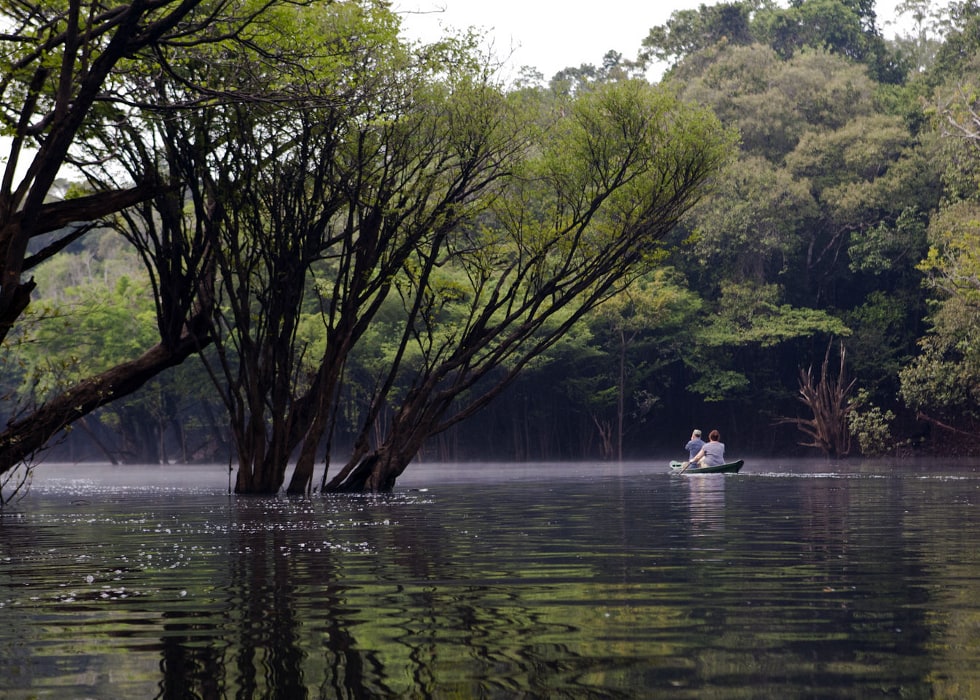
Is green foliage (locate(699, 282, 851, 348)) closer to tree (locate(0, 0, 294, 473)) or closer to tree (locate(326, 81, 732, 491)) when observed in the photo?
tree (locate(326, 81, 732, 491))

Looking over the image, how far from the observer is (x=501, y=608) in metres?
7.50

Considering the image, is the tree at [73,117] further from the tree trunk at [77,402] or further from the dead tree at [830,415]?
the dead tree at [830,415]

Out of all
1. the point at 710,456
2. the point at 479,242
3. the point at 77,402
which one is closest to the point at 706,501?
the point at 77,402

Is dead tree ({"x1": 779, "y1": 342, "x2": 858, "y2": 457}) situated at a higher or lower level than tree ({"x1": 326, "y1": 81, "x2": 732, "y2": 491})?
lower

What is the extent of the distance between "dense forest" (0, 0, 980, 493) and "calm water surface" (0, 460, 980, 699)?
4835 millimetres

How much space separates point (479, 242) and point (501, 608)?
2161 cm

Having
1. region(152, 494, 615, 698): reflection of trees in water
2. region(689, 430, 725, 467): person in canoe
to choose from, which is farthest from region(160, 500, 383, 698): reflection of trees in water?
region(689, 430, 725, 467): person in canoe

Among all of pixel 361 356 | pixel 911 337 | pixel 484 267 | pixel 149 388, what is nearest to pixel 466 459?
pixel 361 356

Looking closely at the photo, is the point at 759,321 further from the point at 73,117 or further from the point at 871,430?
the point at 73,117

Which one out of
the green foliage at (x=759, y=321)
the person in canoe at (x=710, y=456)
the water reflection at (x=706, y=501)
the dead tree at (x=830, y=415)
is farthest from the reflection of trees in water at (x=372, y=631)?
the green foliage at (x=759, y=321)

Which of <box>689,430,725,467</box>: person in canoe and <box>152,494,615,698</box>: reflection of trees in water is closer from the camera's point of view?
<box>152,494,615,698</box>: reflection of trees in water

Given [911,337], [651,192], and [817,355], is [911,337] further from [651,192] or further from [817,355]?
[651,192]

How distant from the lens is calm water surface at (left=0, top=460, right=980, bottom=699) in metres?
5.38

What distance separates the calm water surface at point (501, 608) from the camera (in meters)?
5.38
